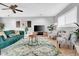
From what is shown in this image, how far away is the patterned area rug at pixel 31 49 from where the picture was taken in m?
3.43

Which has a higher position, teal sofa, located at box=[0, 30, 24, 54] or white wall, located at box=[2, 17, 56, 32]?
white wall, located at box=[2, 17, 56, 32]

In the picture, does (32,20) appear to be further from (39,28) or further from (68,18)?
(68,18)

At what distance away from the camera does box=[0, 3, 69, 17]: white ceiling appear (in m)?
3.40

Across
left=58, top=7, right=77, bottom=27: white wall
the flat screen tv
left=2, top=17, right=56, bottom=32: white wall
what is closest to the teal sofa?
left=2, top=17, right=56, bottom=32: white wall

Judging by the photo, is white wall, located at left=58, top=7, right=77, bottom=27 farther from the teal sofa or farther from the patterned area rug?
the teal sofa

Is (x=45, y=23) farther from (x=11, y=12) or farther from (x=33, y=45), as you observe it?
(x=11, y=12)

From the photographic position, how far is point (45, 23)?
142 inches

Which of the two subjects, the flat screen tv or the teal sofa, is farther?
the flat screen tv

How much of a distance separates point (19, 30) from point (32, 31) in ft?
1.07

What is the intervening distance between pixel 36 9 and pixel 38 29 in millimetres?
507

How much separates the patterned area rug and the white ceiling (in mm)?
638

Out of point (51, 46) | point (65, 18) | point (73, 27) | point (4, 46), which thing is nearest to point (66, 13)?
point (65, 18)

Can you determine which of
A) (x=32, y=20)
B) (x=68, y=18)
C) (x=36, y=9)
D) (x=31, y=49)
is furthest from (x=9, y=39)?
(x=68, y=18)

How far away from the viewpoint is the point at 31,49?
3.47 m
